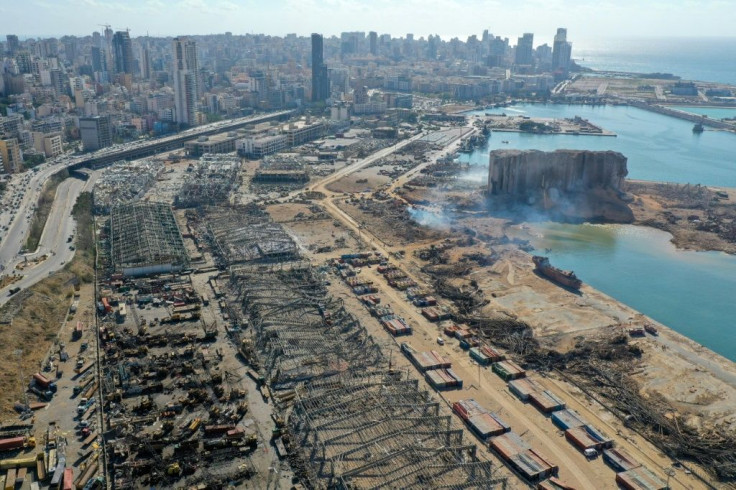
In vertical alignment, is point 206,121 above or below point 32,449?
above

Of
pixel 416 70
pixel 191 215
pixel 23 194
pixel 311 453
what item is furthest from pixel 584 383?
pixel 416 70

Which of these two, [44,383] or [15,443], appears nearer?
[15,443]

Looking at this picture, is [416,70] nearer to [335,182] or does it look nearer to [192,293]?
[335,182]

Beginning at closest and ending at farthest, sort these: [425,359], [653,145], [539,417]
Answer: [539,417] < [425,359] < [653,145]

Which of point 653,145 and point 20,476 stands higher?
point 653,145

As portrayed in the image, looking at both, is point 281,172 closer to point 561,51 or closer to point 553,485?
point 553,485

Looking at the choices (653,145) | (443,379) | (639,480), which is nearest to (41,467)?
(443,379)
